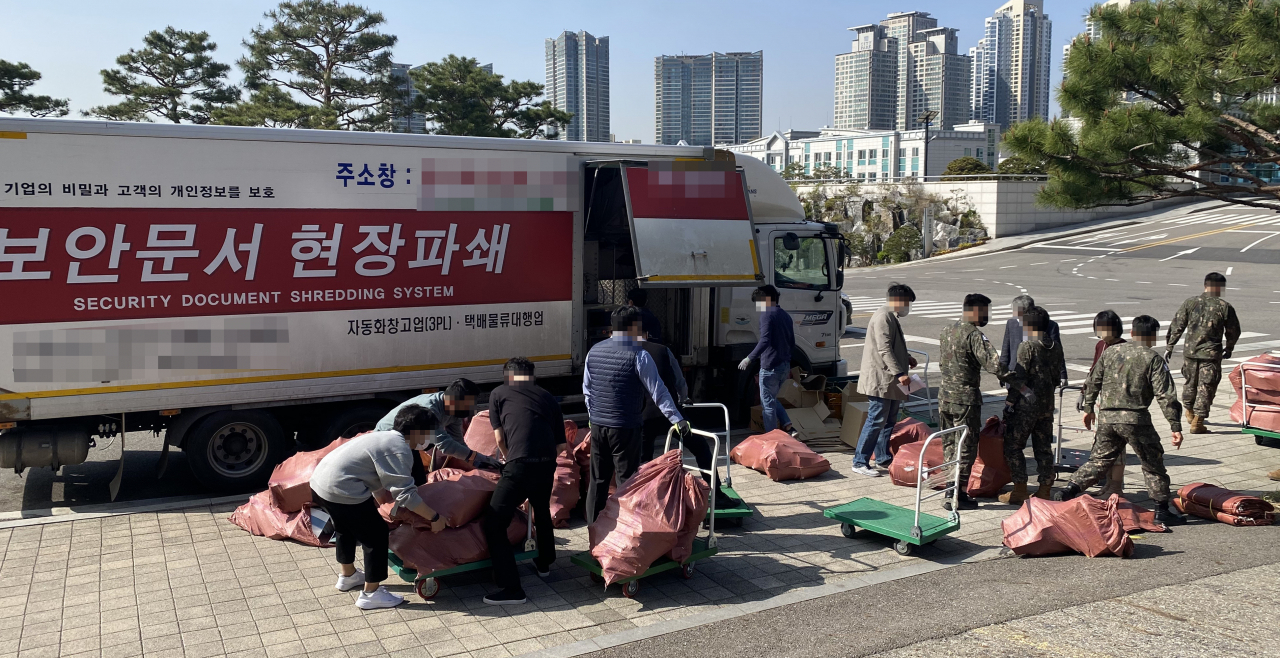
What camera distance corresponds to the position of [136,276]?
7.41 metres

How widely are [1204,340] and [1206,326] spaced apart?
174 millimetres

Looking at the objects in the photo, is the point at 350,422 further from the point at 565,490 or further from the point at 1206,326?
the point at 1206,326

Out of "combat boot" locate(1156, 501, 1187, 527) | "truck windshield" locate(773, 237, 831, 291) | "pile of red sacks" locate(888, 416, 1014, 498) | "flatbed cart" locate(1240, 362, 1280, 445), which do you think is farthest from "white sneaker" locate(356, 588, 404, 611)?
"flatbed cart" locate(1240, 362, 1280, 445)

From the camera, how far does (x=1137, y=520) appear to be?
696cm

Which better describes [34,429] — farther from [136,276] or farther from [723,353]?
[723,353]

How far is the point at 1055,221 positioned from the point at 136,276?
48452 mm

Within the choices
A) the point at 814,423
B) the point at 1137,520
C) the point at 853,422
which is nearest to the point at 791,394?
the point at 814,423

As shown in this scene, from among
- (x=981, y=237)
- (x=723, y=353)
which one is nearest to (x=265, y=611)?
(x=723, y=353)

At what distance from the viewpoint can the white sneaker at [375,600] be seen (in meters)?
5.56

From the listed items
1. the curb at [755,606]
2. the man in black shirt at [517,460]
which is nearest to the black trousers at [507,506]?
the man in black shirt at [517,460]

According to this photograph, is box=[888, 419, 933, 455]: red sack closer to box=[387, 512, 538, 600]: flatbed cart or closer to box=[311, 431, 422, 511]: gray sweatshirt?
box=[387, 512, 538, 600]: flatbed cart

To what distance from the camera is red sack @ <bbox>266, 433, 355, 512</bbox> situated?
22.4 feet

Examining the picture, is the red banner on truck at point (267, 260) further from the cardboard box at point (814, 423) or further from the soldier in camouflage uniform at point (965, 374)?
the soldier in camouflage uniform at point (965, 374)

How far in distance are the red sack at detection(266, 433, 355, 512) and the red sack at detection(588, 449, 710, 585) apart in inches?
92.5
